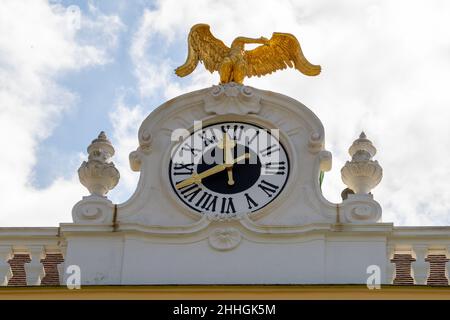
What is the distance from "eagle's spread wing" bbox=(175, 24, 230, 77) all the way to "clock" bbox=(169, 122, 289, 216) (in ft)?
3.25

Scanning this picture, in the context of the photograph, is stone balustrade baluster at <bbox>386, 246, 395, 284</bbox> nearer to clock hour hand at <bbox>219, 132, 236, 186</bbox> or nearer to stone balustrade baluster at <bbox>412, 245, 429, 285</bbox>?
stone balustrade baluster at <bbox>412, 245, 429, 285</bbox>

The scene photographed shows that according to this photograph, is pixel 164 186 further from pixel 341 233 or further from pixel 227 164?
pixel 341 233

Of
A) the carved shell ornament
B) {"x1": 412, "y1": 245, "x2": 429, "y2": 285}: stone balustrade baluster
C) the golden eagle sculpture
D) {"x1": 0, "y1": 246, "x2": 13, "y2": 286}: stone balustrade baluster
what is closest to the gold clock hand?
the carved shell ornament

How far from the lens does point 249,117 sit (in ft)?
55.7

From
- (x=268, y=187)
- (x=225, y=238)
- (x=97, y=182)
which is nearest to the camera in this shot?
(x=225, y=238)

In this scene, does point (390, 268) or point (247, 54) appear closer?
point (390, 268)

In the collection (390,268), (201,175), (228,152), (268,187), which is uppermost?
(228,152)

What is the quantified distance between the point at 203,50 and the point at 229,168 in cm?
193

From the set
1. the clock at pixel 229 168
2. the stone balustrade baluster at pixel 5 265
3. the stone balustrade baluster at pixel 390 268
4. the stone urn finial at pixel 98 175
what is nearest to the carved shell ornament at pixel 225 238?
the clock at pixel 229 168

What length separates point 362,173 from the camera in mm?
16234

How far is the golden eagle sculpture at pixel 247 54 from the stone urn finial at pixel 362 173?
1.58 m

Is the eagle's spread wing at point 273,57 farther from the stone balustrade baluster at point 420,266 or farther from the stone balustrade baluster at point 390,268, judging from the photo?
the stone balustrade baluster at point 420,266

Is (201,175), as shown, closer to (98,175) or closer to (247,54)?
(98,175)

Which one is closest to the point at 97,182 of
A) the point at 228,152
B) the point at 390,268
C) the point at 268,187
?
the point at 228,152
